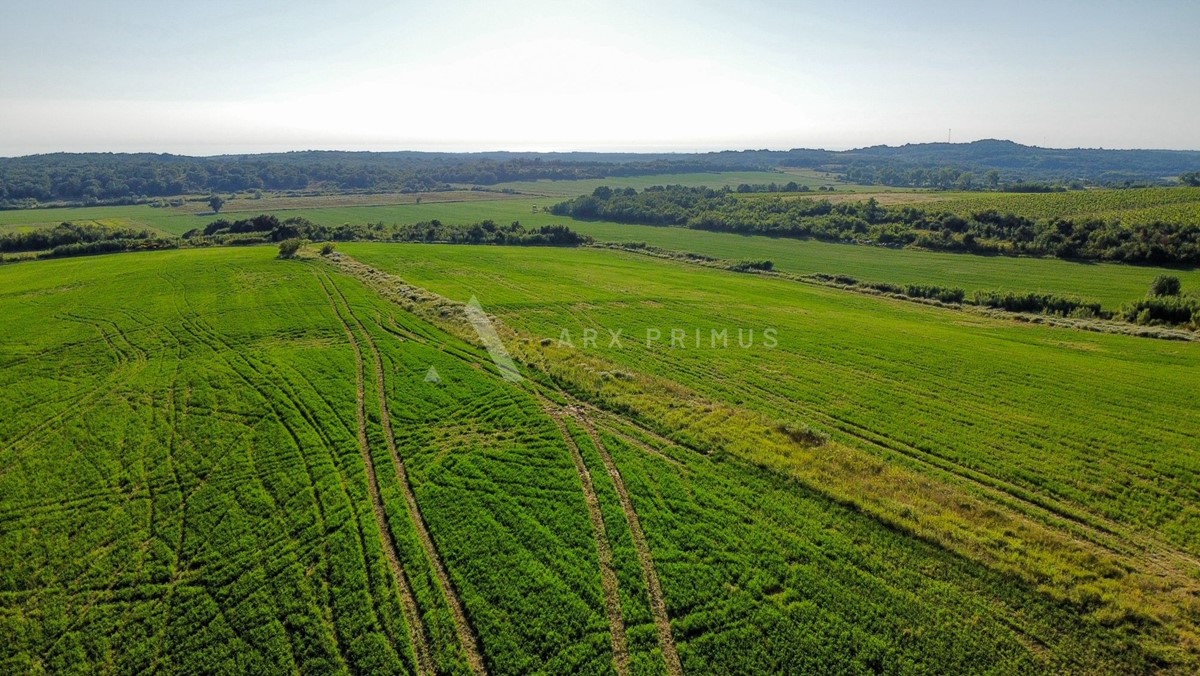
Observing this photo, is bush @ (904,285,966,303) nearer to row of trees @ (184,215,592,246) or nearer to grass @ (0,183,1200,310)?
grass @ (0,183,1200,310)

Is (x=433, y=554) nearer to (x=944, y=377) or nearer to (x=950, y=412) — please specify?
(x=950, y=412)

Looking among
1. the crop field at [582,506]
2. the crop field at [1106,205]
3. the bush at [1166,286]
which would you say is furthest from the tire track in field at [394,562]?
the crop field at [1106,205]

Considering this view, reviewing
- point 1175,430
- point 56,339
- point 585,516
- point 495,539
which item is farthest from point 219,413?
point 1175,430

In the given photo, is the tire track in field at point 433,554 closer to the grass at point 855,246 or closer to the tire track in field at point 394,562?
the tire track in field at point 394,562

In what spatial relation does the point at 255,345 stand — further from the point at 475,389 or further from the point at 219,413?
the point at 475,389

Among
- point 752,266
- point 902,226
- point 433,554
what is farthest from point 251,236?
point 902,226

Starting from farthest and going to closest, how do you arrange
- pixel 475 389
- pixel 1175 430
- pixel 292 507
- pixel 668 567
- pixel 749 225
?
1. pixel 749 225
2. pixel 475 389
3. pixel 1175 430
4. pixel 292 507
5. pixel 668 567
